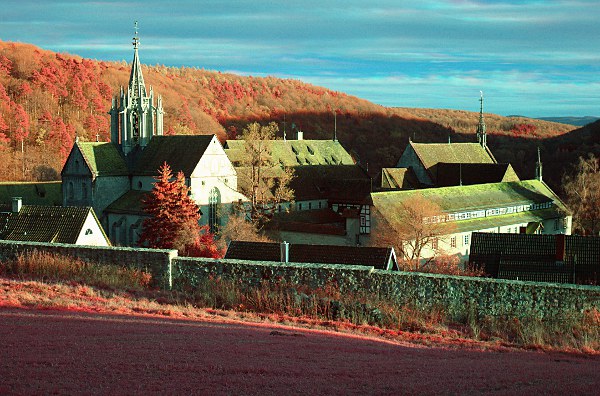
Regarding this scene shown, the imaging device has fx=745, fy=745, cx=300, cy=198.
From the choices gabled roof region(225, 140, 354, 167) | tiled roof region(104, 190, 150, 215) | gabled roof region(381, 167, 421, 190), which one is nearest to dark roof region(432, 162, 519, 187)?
gabled roof region(381, 167, 421, 190)

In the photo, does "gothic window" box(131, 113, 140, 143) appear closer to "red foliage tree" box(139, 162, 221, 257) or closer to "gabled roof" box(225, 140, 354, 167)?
"gabled roof" box(225, 140, 354, 167)

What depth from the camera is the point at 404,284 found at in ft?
58.1

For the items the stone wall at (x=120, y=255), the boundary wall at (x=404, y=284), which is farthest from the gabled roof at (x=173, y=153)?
the boundary wall at (x=404, y=284)

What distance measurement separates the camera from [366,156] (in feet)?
509

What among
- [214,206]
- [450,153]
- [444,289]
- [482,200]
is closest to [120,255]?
[444,289]

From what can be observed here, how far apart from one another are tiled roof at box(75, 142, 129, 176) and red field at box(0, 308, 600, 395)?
151 feet

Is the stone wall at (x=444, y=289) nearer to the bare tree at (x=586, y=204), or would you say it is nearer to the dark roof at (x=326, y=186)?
the dark roof at (x=326, y=186)

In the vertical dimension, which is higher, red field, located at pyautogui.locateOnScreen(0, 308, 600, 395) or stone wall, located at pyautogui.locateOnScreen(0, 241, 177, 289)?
stone wall, located at pyautogui.locateOnScreen(0, 241, 177, 289)

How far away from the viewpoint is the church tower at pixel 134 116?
61281 millimetres

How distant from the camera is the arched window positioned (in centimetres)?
5553

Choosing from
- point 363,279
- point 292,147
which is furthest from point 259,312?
point 292,147

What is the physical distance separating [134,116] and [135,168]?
5.11 metres

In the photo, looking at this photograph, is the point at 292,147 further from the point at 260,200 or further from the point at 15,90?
the point at 15,90

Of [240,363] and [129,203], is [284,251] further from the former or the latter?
[129,203]
